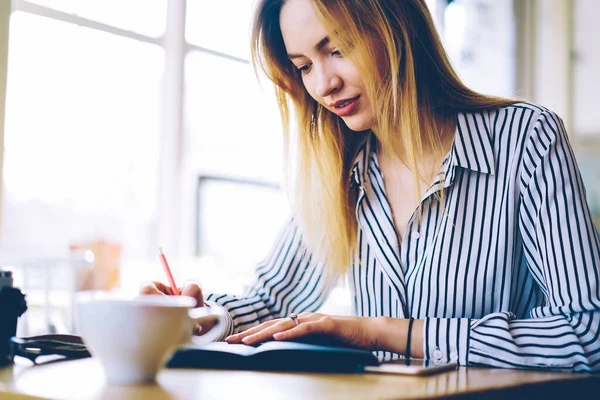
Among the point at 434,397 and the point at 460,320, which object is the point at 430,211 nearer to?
the point at 460,320

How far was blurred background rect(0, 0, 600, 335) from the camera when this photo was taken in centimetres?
260

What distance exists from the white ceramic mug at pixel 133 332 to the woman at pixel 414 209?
29 centimetres

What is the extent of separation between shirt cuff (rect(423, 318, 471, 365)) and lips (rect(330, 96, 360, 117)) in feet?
1.49

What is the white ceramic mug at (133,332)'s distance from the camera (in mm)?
638

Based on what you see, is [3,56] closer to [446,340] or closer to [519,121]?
[519,121]

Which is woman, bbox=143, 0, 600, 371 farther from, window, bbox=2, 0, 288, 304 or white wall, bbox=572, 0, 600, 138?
white wall, bbox=572, 0, 600, 138

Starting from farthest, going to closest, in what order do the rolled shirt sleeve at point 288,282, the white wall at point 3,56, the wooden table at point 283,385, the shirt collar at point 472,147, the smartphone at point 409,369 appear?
the white wall at point 3,56 < the rolled shirt sleeve at point 288,282 < the shirt collar at point 472,147 < the smartphone at point 409,369 < the wooden table at point 283,385

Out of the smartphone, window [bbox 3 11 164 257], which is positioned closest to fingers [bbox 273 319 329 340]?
the smartphone

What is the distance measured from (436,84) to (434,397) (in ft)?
2.66

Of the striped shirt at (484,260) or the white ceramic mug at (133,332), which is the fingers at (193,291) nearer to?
the striped shirt at (484,260)

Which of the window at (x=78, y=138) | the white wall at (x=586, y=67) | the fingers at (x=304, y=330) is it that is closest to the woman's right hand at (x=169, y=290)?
the fingers at (x=304, y=330)

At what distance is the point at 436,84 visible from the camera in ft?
4.33

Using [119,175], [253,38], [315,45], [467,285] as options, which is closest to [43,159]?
[119,175]

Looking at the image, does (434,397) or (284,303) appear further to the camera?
(284,303)
